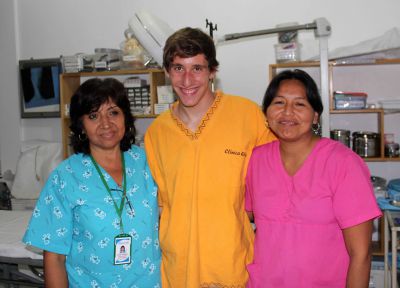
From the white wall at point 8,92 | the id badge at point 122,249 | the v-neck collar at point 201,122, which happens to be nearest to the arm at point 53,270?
the id badge at point 122,249

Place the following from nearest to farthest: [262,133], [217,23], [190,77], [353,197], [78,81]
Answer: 1. [353,197]
2. [190,77]
3. [262,133]
4. [217,23]
5. [78,81]

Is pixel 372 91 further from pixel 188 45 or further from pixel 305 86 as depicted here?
pixel 188 45

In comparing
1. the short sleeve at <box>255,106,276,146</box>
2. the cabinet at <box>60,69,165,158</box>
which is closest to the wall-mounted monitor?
the cabinet at <box>60,69,165,158</box>

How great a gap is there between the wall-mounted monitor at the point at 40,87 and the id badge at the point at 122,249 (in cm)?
299

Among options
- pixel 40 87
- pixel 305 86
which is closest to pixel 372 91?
pixel 305 86

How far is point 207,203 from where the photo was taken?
151cm

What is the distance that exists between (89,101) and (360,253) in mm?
1053

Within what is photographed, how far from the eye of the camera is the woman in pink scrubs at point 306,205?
131cm

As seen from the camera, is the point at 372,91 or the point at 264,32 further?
the point at 372,91

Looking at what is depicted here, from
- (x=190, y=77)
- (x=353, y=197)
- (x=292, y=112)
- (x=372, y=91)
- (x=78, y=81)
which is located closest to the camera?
(x=353, y=197)

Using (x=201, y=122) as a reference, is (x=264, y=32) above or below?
above

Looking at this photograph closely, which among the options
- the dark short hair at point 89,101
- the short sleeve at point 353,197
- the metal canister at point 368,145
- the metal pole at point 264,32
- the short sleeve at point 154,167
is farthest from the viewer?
the metal canister at point 368,145

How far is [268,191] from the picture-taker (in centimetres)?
146

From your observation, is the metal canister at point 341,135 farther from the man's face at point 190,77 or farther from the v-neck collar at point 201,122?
the man's face at point 190,77
